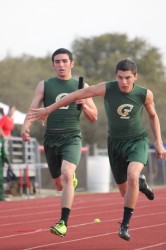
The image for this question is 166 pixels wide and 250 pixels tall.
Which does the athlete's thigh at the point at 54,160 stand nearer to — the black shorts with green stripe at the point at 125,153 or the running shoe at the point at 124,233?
the black shorts with green stripe at the point at 125,153

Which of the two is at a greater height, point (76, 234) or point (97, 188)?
point (76, 234)

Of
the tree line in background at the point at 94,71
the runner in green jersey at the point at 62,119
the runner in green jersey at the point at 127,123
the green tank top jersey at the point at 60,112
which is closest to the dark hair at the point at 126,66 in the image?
the runner in green jersey at the point at 127,123

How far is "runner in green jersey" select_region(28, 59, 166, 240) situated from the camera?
902 centimetres

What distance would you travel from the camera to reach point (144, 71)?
267 ft

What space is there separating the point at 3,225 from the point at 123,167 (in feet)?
10.7

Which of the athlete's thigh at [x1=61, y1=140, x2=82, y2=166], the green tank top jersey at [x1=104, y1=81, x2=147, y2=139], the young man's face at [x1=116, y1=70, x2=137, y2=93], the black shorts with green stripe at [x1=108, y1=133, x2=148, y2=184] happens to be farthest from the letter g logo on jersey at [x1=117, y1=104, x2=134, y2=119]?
the athlete's thigh at [x1=61, y1=140, x2=82, y2=166]

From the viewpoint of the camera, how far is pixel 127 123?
938 cm

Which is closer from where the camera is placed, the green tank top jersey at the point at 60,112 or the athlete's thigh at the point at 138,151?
the athlete's thigh at the point at 138,151

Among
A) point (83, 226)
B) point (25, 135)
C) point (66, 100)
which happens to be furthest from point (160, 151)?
point (83, 226)

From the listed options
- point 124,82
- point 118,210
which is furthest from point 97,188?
point 124,82

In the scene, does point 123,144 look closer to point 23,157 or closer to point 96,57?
point 23,157

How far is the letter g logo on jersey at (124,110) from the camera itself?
928cm

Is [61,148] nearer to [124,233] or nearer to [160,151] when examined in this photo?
[160,151]

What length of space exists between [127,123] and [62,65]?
1369 mm
